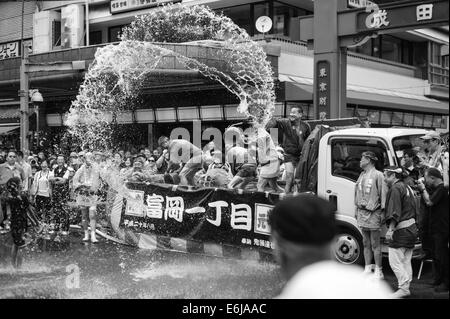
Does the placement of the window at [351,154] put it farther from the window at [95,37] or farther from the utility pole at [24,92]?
the window at [95,37]

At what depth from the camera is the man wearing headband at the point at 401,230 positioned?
6.97 meters

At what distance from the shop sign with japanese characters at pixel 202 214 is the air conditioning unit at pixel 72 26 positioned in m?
14.8

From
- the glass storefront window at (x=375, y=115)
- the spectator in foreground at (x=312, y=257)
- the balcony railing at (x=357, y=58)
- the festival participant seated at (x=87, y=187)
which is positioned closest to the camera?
the spectator in foreground at (x=312, y=257)

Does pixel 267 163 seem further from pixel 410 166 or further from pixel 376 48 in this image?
pixel 376 48

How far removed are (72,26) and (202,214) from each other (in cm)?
1785

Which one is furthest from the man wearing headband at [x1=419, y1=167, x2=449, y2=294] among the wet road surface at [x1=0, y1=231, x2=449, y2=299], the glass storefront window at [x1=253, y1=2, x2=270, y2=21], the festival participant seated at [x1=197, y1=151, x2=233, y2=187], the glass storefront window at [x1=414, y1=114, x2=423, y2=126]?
the glass storefront window at [x1=414, y1=114, x2=423, y2=126]

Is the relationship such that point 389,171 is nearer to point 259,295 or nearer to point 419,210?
point 419,210

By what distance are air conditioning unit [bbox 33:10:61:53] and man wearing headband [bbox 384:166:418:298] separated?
13.9 m

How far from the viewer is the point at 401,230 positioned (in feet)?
23.2

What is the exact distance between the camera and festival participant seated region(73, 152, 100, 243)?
38.3 feet

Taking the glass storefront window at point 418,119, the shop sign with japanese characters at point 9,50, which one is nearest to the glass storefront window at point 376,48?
the glass storefront window at point 418,119

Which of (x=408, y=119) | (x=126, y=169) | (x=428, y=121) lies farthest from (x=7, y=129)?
(x=428, y=121)

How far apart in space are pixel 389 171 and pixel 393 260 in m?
1.18
